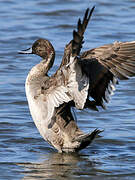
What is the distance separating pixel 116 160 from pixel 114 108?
2116mm

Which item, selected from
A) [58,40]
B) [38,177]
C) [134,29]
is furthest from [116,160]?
[134,29]

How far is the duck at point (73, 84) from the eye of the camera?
6512 millimetres

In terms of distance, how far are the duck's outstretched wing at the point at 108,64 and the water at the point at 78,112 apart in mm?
923

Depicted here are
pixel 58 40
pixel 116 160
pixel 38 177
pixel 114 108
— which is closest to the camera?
pixel 38 177

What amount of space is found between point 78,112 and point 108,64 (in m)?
2.57

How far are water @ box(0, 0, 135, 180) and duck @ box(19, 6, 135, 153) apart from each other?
31 centimetres

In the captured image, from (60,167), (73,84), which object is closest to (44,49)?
(73,84)

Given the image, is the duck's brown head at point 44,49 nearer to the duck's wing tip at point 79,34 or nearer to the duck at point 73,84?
the duck at point 73,84

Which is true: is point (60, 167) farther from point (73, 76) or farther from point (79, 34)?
point (79, 34)

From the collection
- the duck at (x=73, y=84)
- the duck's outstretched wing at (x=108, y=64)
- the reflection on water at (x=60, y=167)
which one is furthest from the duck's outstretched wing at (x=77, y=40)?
the reflection on water at (x=60, y=167)

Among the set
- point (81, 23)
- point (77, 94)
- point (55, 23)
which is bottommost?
point (55, 23)

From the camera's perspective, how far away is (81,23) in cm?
607

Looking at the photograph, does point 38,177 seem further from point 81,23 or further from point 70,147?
point 81,23

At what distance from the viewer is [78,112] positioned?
9.16 metres
